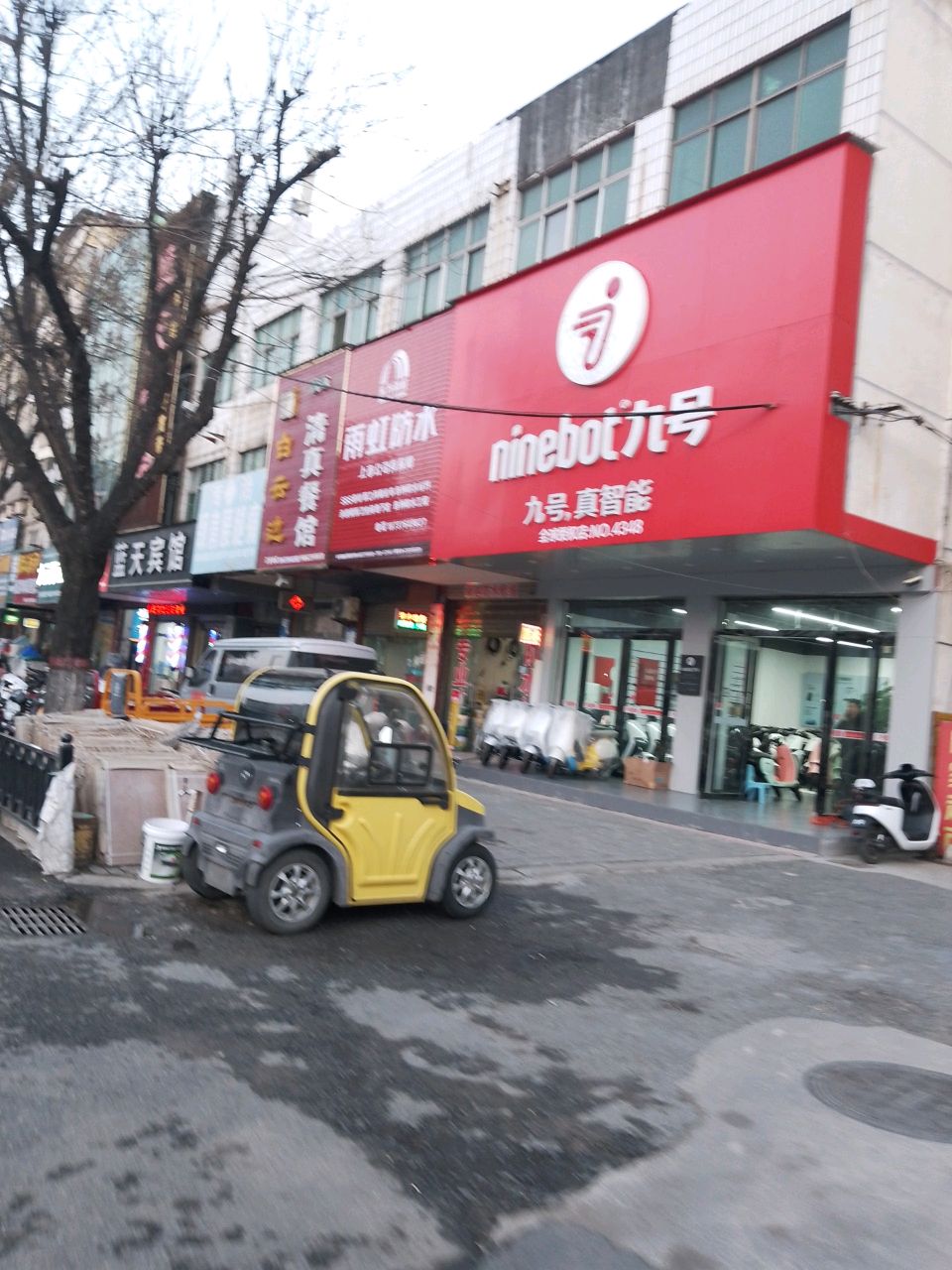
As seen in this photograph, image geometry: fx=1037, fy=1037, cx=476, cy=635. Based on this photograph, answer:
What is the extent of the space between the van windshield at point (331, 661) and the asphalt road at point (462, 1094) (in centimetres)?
760

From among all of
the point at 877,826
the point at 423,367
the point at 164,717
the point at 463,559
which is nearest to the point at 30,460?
the point at 164,717

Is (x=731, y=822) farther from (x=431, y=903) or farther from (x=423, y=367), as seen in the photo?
(x=423, y=367)

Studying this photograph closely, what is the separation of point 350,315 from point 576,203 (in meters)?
7.44

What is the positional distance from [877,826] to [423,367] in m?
11.7

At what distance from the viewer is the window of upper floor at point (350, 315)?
2302 cm

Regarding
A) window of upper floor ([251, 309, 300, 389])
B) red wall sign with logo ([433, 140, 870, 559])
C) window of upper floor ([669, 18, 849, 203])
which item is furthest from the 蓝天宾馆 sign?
window of upper floor ([669, 18, 849, 203])

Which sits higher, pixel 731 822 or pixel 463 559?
pixel 463 559

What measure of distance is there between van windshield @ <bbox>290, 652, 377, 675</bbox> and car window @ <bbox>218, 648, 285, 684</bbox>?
0.42 metres

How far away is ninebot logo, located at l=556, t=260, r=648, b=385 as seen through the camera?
46.4 ft

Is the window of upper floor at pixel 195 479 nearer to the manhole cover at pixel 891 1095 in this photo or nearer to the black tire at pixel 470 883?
the black tire at pixel 470 883

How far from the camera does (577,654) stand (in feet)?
61.2

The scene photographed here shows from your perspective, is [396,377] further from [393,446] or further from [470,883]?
[470,883]

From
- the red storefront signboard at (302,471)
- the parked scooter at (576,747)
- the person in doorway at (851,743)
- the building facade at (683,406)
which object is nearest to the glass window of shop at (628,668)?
the building facade at (683,406)

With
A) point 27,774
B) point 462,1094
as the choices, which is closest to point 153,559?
point 27,774
